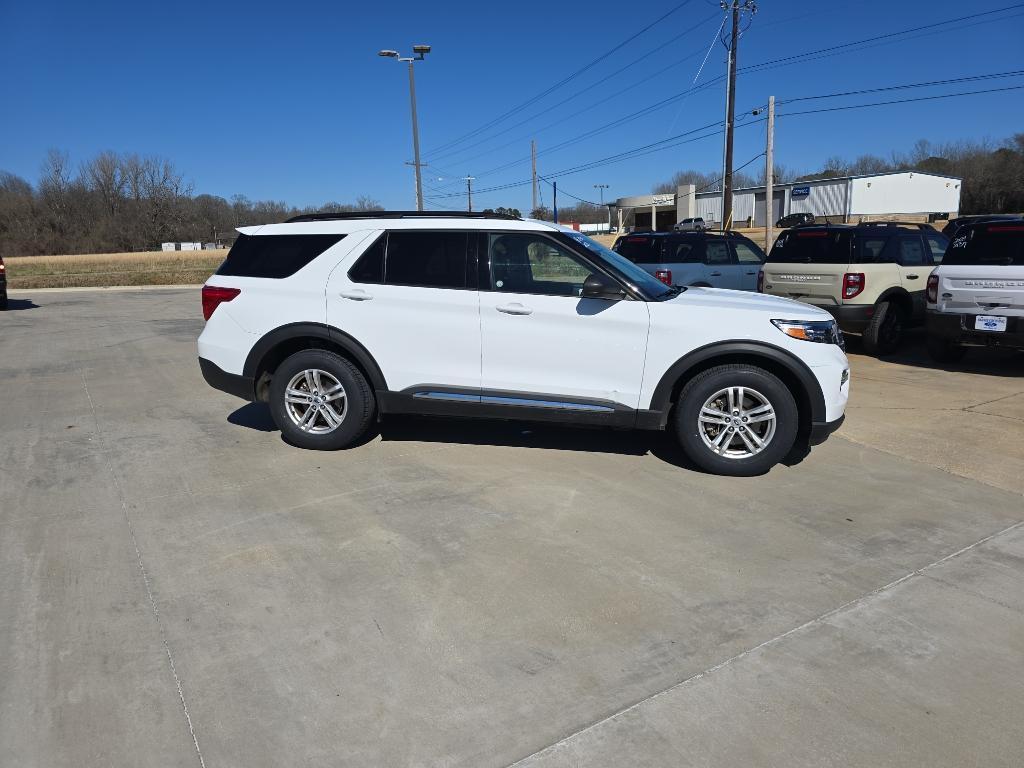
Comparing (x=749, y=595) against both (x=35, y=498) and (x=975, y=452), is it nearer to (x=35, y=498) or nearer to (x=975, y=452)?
(x=975, y=452)

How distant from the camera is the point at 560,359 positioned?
510 centimetres

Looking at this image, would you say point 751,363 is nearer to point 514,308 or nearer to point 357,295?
point 514,308

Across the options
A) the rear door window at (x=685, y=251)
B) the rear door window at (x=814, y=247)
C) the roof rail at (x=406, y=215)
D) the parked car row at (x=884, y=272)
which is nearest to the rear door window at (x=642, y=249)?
the parked car row at (x=884, y=272)

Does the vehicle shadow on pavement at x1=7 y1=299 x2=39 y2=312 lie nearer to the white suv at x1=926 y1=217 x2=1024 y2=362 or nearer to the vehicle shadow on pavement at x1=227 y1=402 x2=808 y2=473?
the vehicle shadow on pavement at x1=227 y1=402 x2=808 y2=473

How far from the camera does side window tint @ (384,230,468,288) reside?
5.33 metres

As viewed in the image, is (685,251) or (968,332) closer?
(968,332)

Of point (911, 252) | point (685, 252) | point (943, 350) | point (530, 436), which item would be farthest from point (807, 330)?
point (685, 252)

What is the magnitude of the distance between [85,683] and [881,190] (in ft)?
206

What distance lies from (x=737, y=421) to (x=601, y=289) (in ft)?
4.43

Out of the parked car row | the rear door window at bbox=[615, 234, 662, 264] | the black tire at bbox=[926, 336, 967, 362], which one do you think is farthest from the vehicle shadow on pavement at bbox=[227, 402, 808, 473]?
the rear door window at bbox=[615, 234, 662, 264]

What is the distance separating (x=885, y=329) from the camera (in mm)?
9820

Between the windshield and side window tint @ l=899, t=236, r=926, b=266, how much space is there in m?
6.19

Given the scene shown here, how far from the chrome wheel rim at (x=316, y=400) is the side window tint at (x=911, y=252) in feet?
27.1

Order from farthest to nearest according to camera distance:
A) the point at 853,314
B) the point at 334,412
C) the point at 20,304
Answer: the point at 20,304 → the point at 853,314 → the point at 334,412
